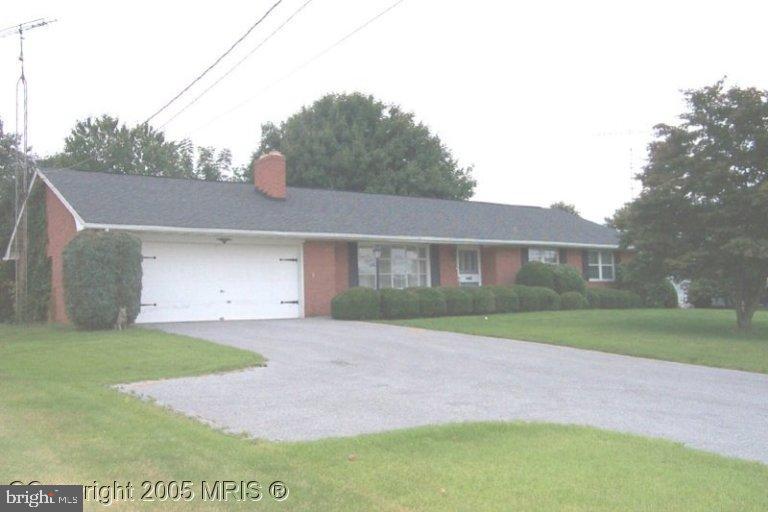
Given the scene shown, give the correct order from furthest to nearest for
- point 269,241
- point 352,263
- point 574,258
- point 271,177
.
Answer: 1. point 574,258
2. point 271,177
3. point 352,263
4. point 269,241

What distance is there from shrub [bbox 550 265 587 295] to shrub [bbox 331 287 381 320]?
8.50 meters

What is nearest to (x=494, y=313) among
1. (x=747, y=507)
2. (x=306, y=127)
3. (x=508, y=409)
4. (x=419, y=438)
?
(x=508, y=409)

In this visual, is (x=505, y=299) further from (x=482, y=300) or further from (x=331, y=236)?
(x=331, y=236)

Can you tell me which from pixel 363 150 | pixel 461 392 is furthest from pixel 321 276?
pixel 363 150

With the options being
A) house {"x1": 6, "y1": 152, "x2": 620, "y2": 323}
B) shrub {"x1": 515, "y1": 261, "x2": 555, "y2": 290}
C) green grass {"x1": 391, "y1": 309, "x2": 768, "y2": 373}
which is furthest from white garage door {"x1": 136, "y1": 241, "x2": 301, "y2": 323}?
shrub {"x1": 515, "y1": 261, "x2": 555, "y2": 290}

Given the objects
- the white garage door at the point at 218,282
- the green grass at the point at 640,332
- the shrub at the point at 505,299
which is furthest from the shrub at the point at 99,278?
the shrub at the point at 505,299

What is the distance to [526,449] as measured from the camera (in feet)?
20.7

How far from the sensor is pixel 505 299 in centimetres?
2434

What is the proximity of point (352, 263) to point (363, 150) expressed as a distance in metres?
20.6

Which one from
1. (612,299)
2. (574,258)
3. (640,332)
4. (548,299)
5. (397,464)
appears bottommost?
(397,464)

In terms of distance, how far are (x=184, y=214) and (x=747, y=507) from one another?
1771cm

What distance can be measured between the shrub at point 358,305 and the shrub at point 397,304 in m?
0.19

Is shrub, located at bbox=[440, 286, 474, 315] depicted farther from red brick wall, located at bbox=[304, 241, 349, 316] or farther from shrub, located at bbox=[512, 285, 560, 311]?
red brick wall, located at bbox=[304, 241, 349, 316]

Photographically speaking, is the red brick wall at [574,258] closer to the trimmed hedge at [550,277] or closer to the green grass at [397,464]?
the trimmed hedge at [550,277]
